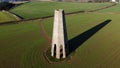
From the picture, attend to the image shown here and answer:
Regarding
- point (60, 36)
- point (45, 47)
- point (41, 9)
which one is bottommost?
point (41, 9)

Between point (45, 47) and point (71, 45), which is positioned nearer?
point (45, 47)

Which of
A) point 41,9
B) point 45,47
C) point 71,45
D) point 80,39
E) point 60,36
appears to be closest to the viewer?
point 60,36

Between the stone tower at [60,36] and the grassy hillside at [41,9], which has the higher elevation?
the stone tower at [60,36]

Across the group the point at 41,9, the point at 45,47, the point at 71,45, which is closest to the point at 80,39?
the point at 71,45

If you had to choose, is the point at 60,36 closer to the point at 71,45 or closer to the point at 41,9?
the point at 71,45

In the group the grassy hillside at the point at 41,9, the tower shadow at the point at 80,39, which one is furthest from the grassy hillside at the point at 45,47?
the grassy hillside at the point at 41,9

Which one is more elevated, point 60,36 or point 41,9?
point 60,36

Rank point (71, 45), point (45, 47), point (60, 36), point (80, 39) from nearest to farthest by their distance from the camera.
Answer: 1. point (60, 36)
2. point (45, 47)
3. point (71, 45)
4. point (80, 39)

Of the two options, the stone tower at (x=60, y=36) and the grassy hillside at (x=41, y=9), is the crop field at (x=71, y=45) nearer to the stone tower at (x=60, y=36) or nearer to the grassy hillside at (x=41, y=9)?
the stone tower at (x=60, y=36)

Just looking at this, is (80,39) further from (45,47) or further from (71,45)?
(45,47)
